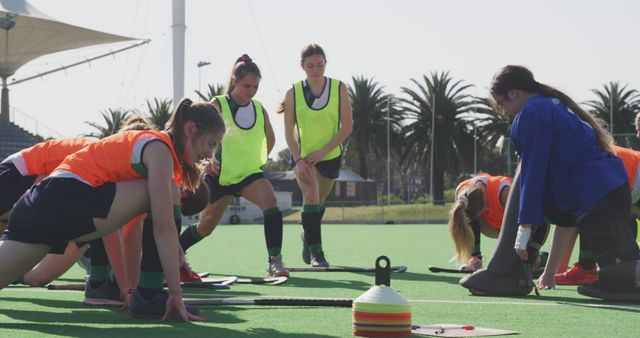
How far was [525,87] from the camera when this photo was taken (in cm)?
616

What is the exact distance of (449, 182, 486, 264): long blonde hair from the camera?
8445mm

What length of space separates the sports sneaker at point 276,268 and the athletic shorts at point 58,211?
3348mm

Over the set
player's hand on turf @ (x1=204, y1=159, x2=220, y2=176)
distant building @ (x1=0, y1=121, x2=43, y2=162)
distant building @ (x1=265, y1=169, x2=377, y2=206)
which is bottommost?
distant building @ (x1=265, y1=169, x2=377, y2=206)

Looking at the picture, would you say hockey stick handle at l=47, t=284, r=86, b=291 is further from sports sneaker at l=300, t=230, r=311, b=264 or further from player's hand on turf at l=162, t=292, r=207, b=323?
sports sneaker at l=300, t=230, r=311, b=264

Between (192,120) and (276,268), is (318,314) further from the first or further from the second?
(276,268)

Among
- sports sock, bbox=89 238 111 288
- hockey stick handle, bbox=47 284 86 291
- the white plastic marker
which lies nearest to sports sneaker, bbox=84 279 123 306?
sports sock, bbox=89 238 111 288

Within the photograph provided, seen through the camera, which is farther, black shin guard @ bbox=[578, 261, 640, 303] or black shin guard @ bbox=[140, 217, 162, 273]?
black shin guard @ bbox=[578, 261, 640, 303]

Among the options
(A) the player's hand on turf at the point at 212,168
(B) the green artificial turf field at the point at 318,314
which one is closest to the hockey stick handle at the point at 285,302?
(B) the green artificial turf field at the point at 318,314

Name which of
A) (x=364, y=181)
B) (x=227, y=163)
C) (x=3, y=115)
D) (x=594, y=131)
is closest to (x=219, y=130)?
(x=594, y=131)

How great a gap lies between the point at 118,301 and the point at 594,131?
116 inches

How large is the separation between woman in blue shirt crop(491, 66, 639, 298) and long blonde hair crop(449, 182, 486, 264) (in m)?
2.23

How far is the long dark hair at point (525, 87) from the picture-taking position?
20.1 feet

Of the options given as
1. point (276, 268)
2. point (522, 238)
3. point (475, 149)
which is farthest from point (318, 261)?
point (475, 149)

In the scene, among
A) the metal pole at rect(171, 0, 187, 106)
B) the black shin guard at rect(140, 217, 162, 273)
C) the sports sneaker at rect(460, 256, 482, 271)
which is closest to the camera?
the black shin guard at rect(140, 217, 162, 273)
